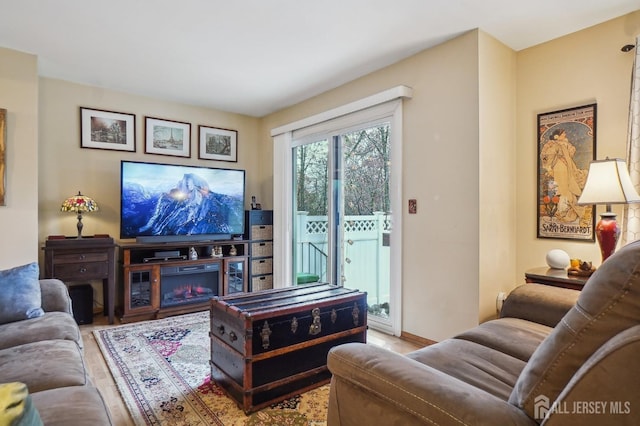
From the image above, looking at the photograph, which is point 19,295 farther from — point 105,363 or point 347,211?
point 347,211

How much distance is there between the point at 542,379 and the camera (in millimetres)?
975

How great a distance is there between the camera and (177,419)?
1969mm

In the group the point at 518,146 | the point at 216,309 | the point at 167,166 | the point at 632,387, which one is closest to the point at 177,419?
the point at 216,309

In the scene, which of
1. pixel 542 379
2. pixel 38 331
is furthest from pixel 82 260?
pixel 542 379

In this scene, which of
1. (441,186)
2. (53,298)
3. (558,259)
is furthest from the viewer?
(441,186)

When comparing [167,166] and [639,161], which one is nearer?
[639,161]

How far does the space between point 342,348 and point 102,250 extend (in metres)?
3.17

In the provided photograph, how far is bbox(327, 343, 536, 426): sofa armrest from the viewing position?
0.98 m

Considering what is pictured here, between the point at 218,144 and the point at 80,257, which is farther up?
the point at 218,144

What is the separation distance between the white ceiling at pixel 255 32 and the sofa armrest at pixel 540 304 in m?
1.90

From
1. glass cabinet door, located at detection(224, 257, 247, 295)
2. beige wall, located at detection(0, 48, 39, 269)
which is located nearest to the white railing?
glass cabinet door, located at detection(224, 257, 247, 295)

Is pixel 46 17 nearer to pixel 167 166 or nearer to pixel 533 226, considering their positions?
pixel 167 166

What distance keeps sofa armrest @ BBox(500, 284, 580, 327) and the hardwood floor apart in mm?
1071

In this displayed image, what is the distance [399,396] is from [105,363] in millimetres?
2505
